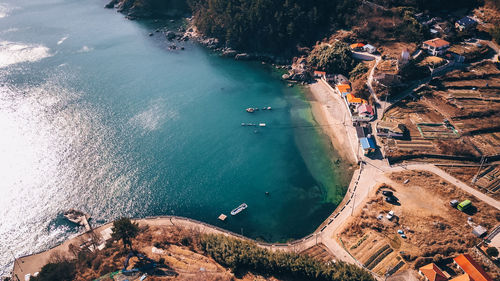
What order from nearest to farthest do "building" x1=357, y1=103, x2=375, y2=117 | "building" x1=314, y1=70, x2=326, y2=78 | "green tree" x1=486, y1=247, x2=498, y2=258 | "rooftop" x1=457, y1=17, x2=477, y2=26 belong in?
1. "green tree" x1=486, y1=247, x2=498, y2=258
2. "building" x1=357, y1=103, x2=375, y2=117
3. "rooftop" x1=457, y1=17, x2=477, y2=26
4. "building" x1=314, y1=70, x2=326, y2=78

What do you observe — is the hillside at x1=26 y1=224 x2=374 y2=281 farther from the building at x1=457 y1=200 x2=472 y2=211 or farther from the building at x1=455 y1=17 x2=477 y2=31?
the building at x1=455 y1=17 x2=477 y2=31

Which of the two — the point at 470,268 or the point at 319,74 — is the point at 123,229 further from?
the point at 319,74

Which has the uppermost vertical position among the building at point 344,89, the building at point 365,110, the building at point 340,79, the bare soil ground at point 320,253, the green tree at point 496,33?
the green tree at point 496,33

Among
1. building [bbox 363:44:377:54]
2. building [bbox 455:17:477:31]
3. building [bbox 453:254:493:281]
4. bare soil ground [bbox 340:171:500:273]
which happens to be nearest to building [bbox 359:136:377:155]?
bare soil ground [bbox 340:171:500:273]

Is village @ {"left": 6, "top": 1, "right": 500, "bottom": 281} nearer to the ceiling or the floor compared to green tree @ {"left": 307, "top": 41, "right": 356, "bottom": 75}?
nearer to the floor

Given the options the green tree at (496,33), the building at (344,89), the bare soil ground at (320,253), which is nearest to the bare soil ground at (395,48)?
the building at (344,89)

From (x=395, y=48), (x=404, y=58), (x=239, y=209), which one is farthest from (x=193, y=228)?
(x=395, y=48)

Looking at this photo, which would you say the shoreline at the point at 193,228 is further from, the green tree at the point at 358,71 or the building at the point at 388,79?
the green tree at the point at 358,71
